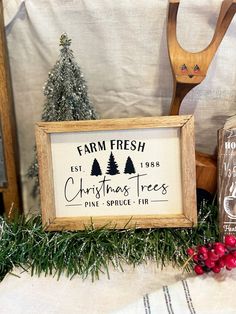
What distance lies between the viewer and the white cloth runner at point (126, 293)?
0.64 m

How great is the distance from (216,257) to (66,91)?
41 centimetres

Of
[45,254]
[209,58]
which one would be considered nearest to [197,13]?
[209,58]

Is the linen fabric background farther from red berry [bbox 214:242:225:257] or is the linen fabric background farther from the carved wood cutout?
red berry [bbox 214:242:225:257]

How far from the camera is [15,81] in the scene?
944 millimetres

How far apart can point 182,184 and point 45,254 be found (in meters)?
0.28

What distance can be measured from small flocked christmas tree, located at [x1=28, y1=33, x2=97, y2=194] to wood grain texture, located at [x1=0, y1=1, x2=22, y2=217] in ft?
0.31

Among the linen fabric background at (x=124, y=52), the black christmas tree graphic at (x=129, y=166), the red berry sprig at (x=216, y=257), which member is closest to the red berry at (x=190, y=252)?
the red berry sprig at (x=216, y=257)

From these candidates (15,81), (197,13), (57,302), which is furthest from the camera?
(15,81)

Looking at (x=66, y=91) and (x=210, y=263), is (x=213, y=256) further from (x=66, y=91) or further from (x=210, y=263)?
(x=66, y=91)

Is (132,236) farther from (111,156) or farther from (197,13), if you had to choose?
(197,13)

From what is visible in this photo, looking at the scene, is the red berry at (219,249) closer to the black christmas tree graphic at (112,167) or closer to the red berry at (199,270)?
the red berry at (199,270)

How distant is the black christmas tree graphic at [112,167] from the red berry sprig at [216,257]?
20cm

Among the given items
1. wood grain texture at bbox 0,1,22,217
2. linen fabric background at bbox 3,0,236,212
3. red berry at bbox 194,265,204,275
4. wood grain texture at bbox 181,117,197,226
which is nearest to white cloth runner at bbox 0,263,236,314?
red berry at bbox 194,265,204,275

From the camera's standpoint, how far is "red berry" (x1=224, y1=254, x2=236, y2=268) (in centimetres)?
68
